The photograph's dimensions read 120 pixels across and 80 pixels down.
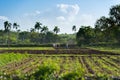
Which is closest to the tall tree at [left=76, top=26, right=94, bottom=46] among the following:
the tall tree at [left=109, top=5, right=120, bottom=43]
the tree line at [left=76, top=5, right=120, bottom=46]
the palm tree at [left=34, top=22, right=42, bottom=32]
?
the tree line at [left=76, top=5, right=120, bottom=46]

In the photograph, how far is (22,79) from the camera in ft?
39.1

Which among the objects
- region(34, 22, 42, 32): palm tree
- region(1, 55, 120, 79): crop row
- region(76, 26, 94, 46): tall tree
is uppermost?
region(34, 22, 42, 32): palm tree

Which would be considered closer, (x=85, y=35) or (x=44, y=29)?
(x=85, y=35)

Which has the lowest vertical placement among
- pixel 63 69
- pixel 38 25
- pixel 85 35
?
pixel 63 69

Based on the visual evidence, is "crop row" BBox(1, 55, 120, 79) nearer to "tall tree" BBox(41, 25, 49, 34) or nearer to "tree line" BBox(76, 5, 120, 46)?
"tree line" BBox(76, 5, 120, 46)

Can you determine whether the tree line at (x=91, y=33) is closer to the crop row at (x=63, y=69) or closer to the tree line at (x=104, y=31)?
the tree line at (x=104, y=31)

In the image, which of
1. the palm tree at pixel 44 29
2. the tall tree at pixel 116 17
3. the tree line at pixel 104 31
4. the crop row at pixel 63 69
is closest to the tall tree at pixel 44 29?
the palm tree at pixel 44 29

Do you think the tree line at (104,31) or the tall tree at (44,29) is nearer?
the tree line at (104,31)

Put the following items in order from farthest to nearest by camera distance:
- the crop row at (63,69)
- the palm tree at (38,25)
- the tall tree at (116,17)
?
the palm tree at (38,25)
the tall tree at (116,17)
the crop row at (63,69)

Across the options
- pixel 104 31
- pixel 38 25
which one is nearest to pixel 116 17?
pixel 104 31

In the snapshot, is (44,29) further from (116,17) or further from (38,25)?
(116,17)


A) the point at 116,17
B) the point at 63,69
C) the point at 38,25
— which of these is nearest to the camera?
the point at 63,69

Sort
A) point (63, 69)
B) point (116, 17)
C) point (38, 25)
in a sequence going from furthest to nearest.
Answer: point (38, 25) < point (116, 17) < point (63, 69)

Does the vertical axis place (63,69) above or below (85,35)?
below
